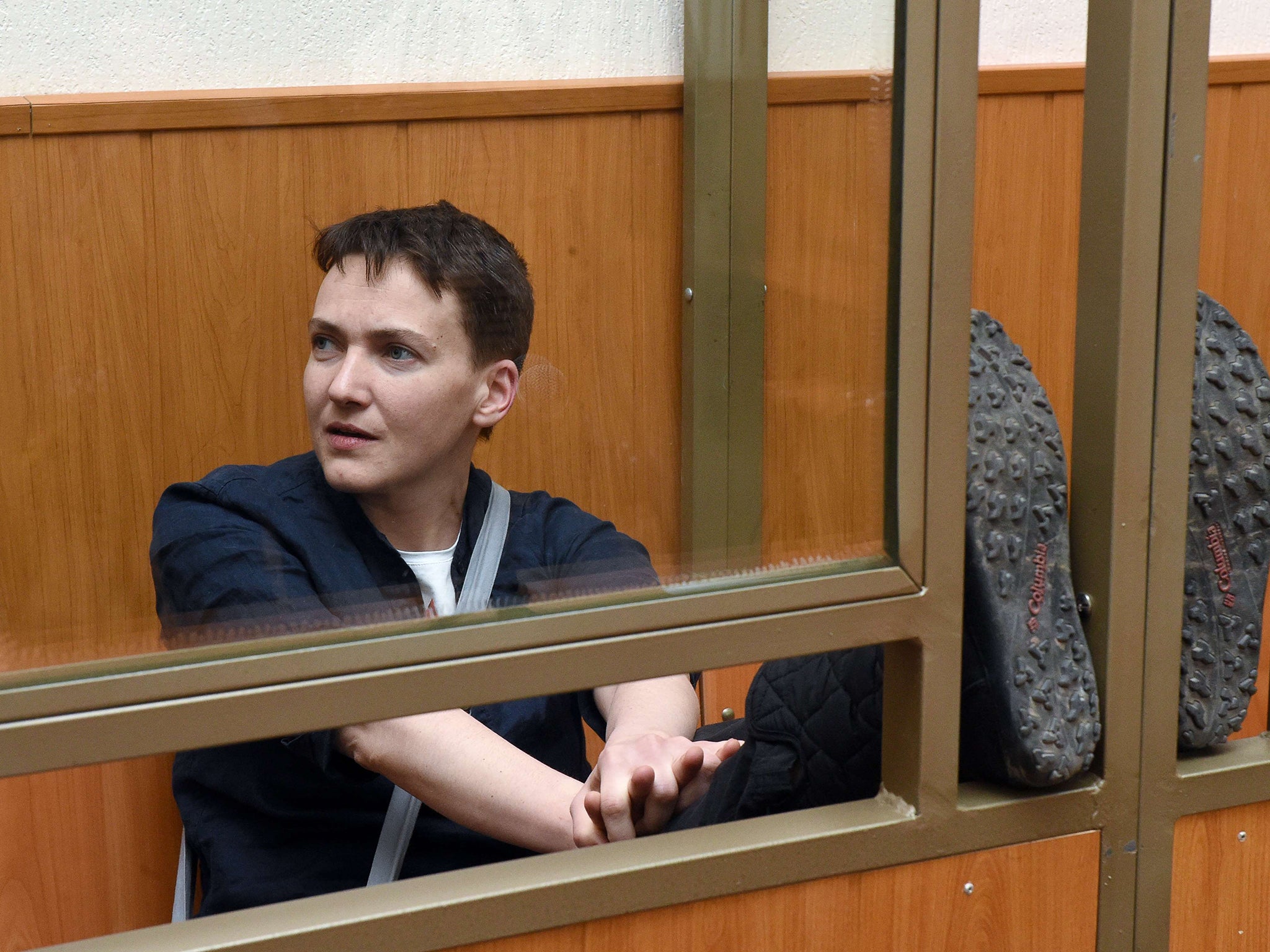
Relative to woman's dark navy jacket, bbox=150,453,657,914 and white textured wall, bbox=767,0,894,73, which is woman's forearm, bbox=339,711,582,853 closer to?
woman's dark navy jacket, bbox=150,453,657,914

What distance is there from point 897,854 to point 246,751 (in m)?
0.56

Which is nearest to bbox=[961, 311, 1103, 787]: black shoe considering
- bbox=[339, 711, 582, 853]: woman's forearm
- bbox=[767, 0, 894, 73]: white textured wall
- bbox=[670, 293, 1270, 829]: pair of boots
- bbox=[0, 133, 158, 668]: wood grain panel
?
bbox=[670, 293, 1270, 829]: pair of boots

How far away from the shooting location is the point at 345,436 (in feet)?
3.35

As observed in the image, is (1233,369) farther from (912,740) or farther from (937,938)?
(937,938)

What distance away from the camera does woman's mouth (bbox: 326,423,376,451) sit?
1017 millimetres

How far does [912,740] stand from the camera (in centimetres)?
99

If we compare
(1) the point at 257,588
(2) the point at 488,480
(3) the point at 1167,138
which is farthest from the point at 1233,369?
(1) the point at 257,588

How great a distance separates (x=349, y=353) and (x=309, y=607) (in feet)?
0.78

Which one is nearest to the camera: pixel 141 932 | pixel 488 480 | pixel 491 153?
pixel 141 932

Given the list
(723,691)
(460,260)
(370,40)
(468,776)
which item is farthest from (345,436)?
(723,691)

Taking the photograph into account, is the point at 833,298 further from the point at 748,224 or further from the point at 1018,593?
the point at 748,224

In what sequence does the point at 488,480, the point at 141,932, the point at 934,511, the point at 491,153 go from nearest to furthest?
the point at 141,932, the point at 934,511, the point at 488,480, the point at 491,153

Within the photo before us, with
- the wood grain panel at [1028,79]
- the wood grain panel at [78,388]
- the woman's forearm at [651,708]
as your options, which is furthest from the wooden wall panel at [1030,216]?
the wood grain panel at [78,388]

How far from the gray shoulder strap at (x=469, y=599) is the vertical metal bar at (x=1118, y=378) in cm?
45
